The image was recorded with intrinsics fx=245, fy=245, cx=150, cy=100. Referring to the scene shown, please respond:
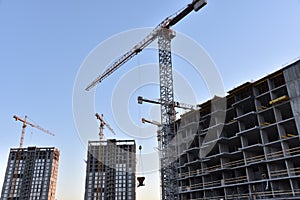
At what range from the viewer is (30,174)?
8219cm

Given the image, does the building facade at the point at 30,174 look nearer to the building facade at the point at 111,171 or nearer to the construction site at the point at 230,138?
the building facade at the point at 111,171

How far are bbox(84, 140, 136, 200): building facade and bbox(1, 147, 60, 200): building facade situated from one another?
19.7 m

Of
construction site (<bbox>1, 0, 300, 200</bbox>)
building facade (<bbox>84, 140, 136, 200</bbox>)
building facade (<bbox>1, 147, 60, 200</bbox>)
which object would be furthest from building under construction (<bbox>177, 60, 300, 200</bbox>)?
building facade (<bbox>1, 147, 60, 200</bbox>)

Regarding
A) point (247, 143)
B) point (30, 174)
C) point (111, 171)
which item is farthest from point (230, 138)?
point (30, 174)

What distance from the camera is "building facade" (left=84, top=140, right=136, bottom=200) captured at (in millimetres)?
63781

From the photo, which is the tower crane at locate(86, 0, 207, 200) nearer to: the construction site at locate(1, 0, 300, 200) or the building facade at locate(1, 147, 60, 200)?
the construction site at locate(1, 0, 300, 200)

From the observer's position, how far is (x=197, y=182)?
39.6 meters

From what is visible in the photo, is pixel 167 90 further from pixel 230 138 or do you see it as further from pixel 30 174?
pixel 30 174

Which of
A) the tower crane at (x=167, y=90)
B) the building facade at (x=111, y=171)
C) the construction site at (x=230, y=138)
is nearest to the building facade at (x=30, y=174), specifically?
the building facade at (x=111, y=171)

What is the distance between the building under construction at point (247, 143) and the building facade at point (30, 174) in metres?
58.2

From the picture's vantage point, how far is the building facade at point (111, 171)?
209 feet

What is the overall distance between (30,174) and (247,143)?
74.9 metres

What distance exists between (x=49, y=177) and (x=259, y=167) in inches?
2874

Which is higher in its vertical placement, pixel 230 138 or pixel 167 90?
pixel 167 90
